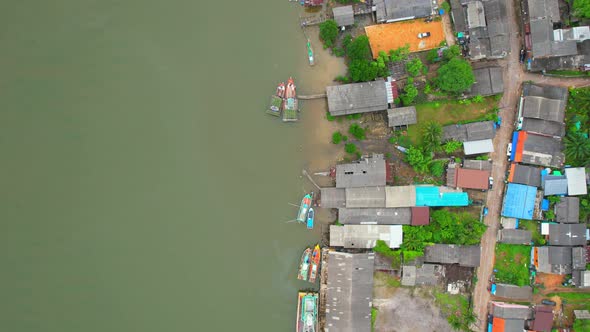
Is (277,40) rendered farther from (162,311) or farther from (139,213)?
(162,311)

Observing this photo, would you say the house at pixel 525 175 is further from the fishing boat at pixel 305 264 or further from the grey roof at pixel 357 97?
the fishing boat at pixel 305 264

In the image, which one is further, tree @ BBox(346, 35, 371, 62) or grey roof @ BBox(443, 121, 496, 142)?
grey roof @ BBox(443, 121, 496, 142)

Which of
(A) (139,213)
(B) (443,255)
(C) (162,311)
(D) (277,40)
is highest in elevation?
(D) (277,40)

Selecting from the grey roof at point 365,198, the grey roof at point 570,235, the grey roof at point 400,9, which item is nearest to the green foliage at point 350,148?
the grey roof at point 365,198

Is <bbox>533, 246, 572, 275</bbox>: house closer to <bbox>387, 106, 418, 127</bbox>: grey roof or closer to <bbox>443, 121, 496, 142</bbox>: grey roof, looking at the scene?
<bbox>443, 121, 496, 142</bbox>: grey roof

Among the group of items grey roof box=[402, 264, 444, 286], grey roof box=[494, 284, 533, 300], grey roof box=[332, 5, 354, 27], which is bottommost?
grey roof box=[494, 284, 533, 300]

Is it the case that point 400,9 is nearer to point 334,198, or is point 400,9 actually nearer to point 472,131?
point 472,131

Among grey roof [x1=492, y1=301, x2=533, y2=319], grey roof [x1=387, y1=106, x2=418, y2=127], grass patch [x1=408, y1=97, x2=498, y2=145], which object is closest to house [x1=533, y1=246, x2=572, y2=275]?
grey roof [x1=492, y1=301, x2=533, y2=319]

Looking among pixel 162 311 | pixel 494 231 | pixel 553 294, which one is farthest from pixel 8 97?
pixel 553 294
